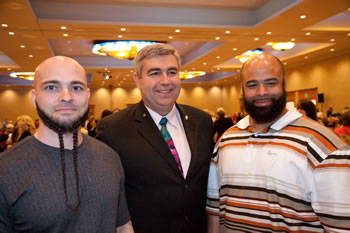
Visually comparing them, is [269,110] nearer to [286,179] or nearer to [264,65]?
[264,65]

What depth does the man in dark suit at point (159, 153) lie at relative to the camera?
2.10 m

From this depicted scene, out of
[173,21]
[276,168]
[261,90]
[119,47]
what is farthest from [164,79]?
[119,47]

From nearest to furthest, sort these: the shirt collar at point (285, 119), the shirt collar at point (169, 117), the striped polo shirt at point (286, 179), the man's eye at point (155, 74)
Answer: the striped polo shirt at point (286, 179) < the shirt collar at point (285, 119) < the man's eye at point (155, 74) < the shirt collar at point (169, 117)

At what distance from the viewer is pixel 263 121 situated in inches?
80.1

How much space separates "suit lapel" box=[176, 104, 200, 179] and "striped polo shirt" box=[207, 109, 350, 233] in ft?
0.70

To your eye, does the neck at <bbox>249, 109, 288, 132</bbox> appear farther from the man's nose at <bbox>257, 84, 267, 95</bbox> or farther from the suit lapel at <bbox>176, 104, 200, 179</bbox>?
the suit lapel at <bbox>176, 104, 200, 179</bbox>

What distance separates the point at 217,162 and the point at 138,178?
2.10 ft

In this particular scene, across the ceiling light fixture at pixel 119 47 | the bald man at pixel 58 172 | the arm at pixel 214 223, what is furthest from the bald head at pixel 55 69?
the ceiling light fixture at pixel 119 47

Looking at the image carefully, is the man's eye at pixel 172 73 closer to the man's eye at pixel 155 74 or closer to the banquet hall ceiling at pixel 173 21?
the man's eye at pixel 155 74

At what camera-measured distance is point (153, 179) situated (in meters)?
2.09

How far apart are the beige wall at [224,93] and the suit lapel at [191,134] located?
505 inches

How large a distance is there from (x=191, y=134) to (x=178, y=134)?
0.10 meters

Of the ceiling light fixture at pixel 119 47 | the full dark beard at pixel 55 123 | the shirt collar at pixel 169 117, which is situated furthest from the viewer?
the ceiling light fixture at pixel 119 47

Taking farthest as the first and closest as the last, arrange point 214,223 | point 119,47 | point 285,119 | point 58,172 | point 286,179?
point 119,47
point 214,223
point 285,119
point 286,179
point 58,172
